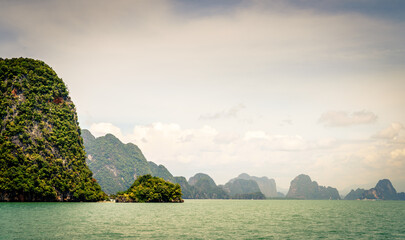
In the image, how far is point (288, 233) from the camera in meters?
34.5

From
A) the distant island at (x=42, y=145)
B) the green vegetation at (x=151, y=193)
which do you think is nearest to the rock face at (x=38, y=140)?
the distant island at (x=42, y=145)

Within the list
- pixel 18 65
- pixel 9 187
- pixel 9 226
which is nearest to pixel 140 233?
pixel 9 226

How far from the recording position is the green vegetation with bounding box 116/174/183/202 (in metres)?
120

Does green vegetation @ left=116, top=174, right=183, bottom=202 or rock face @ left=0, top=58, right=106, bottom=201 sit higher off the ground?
rock face @ left=0, top=58, right=106, bottom=201

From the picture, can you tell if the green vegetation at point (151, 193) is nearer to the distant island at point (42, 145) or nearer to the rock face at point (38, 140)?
the distant island at point (42, 145)

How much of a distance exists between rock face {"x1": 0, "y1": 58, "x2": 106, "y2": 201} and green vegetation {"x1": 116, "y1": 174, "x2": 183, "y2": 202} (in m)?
10.8

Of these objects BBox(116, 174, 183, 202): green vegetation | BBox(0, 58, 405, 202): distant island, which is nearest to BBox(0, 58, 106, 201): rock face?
BBox(0, 58, 405, 202): distant island

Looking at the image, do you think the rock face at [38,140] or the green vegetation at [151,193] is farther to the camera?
the green vegetation at [151,193]

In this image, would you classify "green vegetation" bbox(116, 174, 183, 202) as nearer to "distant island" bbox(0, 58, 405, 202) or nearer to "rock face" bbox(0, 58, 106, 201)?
"distant island" bbox(0, 58, 405, 202)

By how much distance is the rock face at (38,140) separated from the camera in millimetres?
92312

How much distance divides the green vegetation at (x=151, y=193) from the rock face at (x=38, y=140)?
1081cm

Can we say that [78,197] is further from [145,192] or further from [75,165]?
[145,192]

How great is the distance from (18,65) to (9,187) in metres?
47.1

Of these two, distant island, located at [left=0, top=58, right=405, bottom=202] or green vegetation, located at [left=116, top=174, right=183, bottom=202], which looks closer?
distant island, located at [left=0, top=58, right=405, bottom=202]
